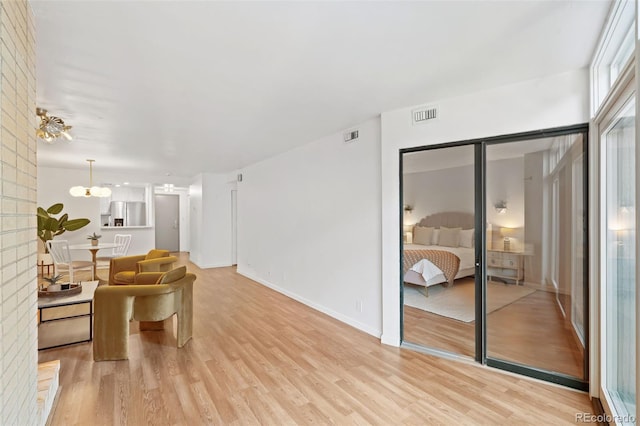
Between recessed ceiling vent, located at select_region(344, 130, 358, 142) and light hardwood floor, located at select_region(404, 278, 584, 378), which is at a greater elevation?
recessed ceiling vent, located at select_region(344, 130, 358, 142)

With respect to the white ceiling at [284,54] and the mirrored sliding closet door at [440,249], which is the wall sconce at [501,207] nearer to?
the mirrored sliding closet door at [440,249]

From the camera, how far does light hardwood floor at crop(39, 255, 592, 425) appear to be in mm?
2127

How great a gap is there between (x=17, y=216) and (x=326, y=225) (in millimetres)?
3296

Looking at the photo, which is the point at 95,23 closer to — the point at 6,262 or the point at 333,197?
the point at 6,262

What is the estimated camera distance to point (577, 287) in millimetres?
2490

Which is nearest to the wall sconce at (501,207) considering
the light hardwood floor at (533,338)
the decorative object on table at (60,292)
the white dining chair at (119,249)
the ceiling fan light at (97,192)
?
the light hardwood floor at (533,338)

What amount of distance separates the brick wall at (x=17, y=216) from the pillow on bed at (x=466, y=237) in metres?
3.27

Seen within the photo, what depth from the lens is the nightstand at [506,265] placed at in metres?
2.78

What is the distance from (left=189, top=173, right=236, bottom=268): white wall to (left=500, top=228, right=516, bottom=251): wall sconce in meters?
6.33

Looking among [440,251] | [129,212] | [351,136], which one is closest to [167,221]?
[129,212]

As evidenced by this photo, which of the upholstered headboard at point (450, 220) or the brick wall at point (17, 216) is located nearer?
the brick wall at point (17, 216)

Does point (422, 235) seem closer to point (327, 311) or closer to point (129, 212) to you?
point (327, 311)

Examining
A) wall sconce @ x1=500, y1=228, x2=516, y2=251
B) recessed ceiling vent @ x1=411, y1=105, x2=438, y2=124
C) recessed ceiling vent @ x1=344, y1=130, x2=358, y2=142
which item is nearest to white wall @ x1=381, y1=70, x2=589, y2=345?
recessed ceiling vent @ x1=411, y1=105, x2=438, y2=124

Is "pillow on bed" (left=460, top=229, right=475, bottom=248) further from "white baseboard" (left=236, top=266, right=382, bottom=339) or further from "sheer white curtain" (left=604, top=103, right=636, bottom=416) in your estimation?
"white baseboard" (left=236, top=266, right=382, bottom=339)
